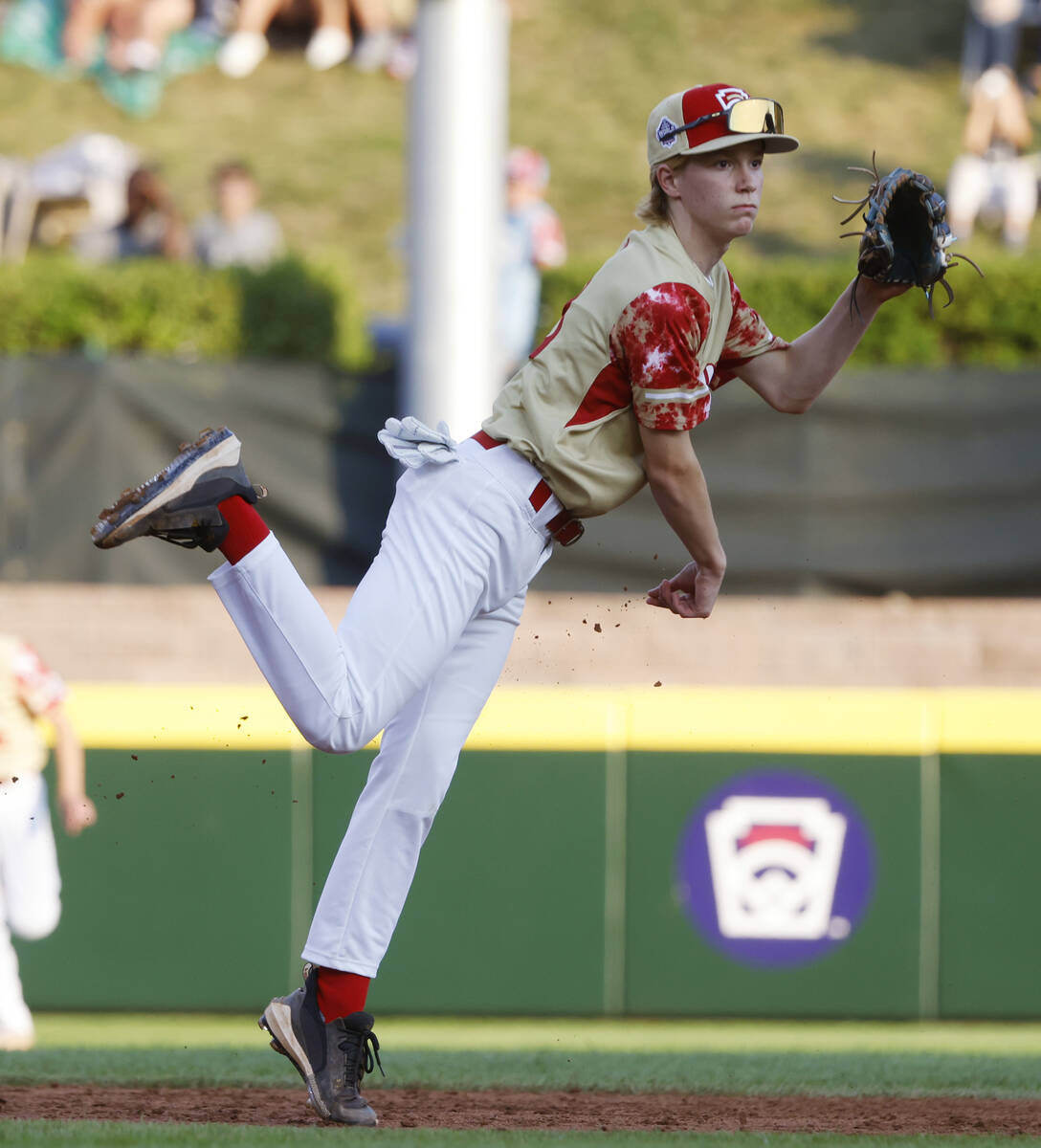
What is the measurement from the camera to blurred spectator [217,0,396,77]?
17.2 meters

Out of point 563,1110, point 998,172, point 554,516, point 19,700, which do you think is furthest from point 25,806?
point 998,172

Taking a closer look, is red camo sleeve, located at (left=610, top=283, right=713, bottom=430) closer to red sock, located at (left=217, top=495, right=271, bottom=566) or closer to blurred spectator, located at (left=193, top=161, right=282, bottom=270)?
red sock, located at (left=217, top=495, right=271, bottom=566)

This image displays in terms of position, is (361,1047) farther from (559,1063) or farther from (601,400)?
(559,1063)

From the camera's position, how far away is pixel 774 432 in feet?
32.0

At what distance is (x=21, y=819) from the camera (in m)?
6.33

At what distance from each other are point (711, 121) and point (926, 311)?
23.6 ft

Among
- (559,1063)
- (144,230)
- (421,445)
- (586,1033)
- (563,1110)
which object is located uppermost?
(144,230)

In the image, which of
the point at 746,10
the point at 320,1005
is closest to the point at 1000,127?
the point at 746,10

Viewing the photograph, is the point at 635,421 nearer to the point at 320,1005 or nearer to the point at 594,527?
the point at 320,1005

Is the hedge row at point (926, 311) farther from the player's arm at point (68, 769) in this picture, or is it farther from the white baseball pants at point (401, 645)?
the white baseball pants at point (401, 645)

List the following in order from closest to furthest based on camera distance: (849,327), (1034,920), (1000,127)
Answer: (849,327) < (1034,920) < (1000,127)

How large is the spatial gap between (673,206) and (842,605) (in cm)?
624

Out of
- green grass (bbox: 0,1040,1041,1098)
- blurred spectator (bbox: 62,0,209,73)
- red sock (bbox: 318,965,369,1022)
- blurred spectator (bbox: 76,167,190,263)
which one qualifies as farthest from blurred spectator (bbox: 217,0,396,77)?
red sock (bbox: 318,965,369,1022)

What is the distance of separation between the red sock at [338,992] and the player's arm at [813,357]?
1.58 metres
